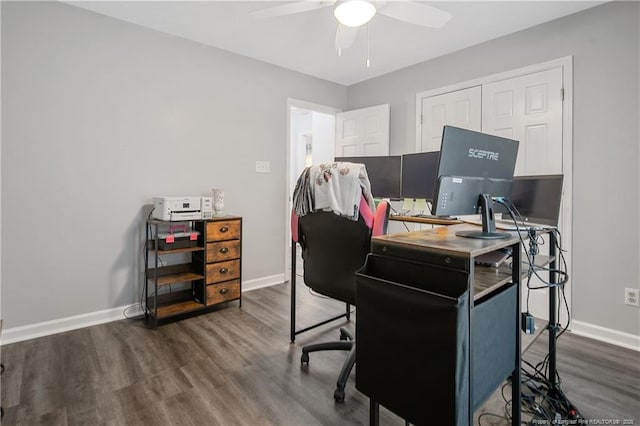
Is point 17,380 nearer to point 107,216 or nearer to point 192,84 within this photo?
point 107,216

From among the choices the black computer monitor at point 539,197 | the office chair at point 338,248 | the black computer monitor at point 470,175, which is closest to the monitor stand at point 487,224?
the black computer monitor at point 470,175

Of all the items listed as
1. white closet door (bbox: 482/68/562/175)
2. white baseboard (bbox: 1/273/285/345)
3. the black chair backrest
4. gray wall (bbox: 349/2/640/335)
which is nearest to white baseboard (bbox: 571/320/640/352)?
gray wall (bbox: 349/2/640/335)

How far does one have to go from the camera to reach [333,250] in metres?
1.87

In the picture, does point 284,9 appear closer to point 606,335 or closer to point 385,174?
point 385,174

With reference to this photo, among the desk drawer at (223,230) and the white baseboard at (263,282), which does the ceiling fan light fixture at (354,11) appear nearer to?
the desk drawer at (223,230)

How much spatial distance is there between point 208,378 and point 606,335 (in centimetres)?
287

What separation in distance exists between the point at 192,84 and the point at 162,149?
70 centimetres

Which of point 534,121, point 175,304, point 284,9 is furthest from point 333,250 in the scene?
point 534,121

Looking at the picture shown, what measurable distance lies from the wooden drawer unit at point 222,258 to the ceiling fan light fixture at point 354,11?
6.07 feet

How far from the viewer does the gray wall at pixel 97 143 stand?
2.36 metres

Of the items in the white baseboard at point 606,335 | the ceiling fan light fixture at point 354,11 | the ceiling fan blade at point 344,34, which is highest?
the ceiling fan blade at point 344,34

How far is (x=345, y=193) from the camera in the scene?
5.71ft

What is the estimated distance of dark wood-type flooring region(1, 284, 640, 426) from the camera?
1606 millimetres

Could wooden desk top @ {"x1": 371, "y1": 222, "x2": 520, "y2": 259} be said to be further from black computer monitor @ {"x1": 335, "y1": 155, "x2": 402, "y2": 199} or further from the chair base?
black computer monitor @ {"x1": 335, "y1": 155, "x2": 402, "y2": 199}
